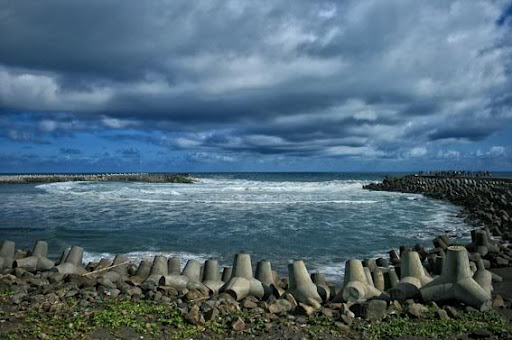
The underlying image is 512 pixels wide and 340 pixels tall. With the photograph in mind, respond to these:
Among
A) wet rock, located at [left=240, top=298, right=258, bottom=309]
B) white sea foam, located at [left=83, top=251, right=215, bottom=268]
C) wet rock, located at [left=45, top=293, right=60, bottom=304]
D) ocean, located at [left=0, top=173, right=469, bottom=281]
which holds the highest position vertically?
wet rock, located at [left=45, top=293, right=60, bottom=304]

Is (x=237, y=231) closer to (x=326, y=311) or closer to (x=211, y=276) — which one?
(x=211, y=276)

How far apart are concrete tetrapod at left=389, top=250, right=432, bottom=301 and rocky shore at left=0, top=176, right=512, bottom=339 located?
2 centimetres

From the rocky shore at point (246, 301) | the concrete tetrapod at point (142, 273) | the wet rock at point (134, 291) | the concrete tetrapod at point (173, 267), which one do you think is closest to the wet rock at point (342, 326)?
the rocky shore at point (246, 301)

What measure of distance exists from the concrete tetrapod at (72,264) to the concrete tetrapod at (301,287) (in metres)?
4.32

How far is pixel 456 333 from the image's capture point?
526 centimetres

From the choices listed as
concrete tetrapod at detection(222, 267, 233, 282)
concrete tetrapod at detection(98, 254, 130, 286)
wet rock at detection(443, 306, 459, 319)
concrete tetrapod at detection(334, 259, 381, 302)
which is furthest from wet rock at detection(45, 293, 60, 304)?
wet rock at detection(443, 306, 459, 319)

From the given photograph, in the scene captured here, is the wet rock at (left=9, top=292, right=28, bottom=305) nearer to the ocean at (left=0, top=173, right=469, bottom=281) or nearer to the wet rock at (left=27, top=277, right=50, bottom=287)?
the wet rock at (left=27, top=277, right=50, bottom=287)

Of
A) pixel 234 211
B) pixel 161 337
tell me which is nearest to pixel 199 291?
pixel 161 337

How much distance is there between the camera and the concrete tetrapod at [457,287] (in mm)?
6207

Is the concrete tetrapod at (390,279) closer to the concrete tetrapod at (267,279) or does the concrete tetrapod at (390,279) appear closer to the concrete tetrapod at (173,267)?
the concrete tetrapod at (267,279)

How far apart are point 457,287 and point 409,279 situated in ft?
2.83

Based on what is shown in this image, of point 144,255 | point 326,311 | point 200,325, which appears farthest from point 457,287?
point 144,255

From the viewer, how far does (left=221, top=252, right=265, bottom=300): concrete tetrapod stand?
705cm

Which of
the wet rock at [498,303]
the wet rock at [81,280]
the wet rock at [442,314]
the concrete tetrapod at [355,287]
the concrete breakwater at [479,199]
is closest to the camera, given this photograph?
the wet rock at [442,314]
